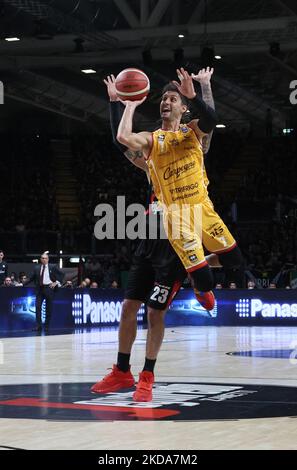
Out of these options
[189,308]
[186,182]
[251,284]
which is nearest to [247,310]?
[189,308]

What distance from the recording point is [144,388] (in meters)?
7.39

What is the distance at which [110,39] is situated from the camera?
25.8 meters

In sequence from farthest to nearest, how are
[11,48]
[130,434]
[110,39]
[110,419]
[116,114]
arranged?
[11,48] < [110,39] < [116,114] < [110,419] < [130,434]

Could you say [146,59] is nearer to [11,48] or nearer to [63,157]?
[11,48]

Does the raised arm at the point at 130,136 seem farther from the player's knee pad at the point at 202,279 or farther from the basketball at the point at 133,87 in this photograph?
the player's knee pad at the point at 202,279

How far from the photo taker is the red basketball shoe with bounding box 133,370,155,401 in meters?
7.32

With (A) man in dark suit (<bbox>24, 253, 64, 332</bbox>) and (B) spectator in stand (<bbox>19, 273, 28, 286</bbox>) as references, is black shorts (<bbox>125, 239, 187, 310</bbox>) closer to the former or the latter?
(A) man in dark suit (<bbox>24, 253, 64, 332</bbox>)

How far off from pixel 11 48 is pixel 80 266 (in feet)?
23.4

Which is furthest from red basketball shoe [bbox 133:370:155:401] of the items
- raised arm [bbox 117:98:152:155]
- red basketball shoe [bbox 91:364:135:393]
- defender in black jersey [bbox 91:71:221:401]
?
raised arm [bbox 117:98:152:155]

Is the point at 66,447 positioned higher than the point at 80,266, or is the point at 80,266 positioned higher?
the point at 80,266

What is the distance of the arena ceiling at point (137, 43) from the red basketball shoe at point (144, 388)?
622 inches
